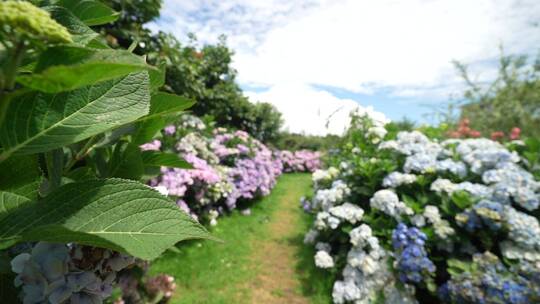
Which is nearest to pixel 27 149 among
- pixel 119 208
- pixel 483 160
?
pixel 119 208

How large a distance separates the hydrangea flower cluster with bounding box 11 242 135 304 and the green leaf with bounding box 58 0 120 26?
0.48m

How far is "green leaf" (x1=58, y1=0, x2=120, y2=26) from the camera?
645 mm

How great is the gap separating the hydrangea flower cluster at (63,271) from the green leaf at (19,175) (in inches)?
4.2

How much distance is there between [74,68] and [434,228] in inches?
129

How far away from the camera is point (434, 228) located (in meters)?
2.91

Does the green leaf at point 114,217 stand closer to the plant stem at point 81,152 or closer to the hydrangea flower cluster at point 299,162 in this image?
the plant stem at point 81,152

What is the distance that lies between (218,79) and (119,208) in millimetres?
10217

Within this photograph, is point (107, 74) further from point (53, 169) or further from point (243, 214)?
point (243, 214)

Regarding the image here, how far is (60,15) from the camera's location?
1.71ft

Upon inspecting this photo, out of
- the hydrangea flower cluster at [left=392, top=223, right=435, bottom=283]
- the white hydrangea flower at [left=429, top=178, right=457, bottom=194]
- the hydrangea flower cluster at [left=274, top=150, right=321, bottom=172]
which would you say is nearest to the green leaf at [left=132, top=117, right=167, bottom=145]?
the hydrangea flower cluster at [left=392, top=223, right=435, bottom=283]

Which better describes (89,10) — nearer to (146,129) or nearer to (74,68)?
(146,129)

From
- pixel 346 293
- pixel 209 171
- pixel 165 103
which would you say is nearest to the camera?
pixel 165 103

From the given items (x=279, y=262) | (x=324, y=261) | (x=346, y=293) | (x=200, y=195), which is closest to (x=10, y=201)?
(x=346, y=293)

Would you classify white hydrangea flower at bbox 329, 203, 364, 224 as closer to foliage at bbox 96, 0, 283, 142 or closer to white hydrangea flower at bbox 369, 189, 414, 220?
white hydrangea flower at bbox 369, 189, 414, 220
